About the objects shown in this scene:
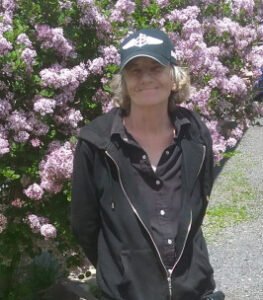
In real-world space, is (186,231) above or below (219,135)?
above

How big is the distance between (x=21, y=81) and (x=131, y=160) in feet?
3.97

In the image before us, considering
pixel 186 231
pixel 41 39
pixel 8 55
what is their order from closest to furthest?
pixel 186 231 → pixel 8 55 → pixel 41 39

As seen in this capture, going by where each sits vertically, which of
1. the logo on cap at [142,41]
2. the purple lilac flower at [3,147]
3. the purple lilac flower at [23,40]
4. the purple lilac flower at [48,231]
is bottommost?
the purple lilac flower at [48,231]

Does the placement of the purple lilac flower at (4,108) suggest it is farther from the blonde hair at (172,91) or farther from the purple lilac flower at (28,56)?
the blonde hair at (172,91)

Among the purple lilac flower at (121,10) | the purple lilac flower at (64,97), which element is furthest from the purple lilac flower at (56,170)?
the purple lilac flower at (121,10)

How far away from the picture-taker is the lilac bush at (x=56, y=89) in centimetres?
354

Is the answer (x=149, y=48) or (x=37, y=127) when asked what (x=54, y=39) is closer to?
(x=37, y=127)

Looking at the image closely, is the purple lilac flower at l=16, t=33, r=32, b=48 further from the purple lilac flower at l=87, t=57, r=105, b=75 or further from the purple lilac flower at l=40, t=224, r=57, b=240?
the purple lilac flower at l=40, t=224, r=57, b=240

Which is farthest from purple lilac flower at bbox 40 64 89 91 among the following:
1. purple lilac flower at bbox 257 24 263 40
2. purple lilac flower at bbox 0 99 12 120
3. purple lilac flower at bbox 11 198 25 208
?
purple lilac flower at bbox 257 24 263 40

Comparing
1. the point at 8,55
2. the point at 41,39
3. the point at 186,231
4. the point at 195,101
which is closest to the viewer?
the point at 186,231

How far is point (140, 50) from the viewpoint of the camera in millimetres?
2568

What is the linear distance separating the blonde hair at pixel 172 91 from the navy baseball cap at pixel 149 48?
60mm

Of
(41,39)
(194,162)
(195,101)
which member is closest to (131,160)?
(194,162)

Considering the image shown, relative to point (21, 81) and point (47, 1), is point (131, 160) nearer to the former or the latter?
point (21, 81)
